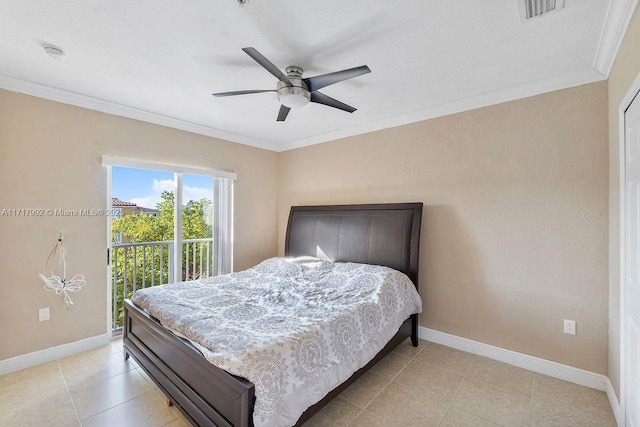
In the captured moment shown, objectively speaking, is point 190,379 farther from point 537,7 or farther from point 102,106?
point 537,7

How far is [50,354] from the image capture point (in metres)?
2.75

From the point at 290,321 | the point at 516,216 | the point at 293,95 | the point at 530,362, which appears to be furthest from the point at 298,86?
the point at 530,362

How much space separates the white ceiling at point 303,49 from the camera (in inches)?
66.5

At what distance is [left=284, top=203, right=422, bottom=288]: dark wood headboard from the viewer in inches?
124

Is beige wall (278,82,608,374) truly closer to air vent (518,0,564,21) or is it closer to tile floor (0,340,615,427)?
tile floor (0,340,615,427)

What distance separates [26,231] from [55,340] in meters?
1.10

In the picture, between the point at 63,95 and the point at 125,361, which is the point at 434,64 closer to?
the point at 63,95

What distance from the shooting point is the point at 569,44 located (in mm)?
2014

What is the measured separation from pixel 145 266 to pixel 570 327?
469 centimetres

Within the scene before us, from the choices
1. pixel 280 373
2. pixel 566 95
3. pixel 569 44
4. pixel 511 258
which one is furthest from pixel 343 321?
pixel 566 95

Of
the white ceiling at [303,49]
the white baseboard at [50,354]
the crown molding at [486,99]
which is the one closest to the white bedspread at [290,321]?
the white baseboard at [50,354]

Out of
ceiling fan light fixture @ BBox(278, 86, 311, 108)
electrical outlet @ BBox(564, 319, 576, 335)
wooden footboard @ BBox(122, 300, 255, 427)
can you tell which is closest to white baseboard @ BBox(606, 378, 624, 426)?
electrical outlet @ BBox(564, 319, 576, 335)

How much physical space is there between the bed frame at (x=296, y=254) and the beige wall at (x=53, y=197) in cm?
73

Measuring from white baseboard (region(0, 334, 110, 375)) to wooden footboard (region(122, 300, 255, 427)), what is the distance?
0.89 m
